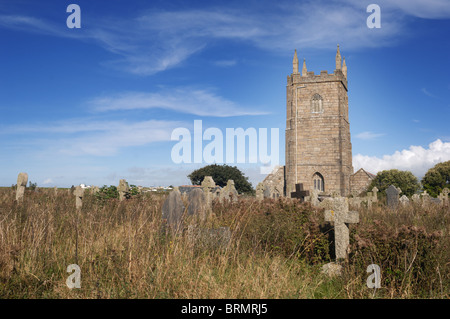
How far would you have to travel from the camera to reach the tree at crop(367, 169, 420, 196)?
32469 millimetres

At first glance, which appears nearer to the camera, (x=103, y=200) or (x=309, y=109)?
(x=103, y=200)

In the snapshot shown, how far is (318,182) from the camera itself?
3859 centimetres

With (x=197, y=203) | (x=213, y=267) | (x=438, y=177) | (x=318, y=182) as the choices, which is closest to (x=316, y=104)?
(x=318, y=182)

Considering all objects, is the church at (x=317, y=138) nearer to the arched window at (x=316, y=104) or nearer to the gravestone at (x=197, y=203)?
the arched window at (x=316, y=104)

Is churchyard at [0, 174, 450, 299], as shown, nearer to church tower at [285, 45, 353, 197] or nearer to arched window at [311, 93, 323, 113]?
church tower at [285, 45, 353, 197]

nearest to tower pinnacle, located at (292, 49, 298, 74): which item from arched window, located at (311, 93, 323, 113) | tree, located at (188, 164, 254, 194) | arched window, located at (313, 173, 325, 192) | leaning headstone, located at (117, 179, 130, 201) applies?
arched window, located at (311, 93, 323, 113)

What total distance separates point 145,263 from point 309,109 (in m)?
37.6

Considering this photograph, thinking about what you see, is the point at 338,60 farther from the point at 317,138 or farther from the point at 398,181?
the point at 398,181

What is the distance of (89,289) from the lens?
3.92 metres

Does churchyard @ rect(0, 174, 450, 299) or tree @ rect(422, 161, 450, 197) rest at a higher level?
tree @ rect(422, 161, 450, 197)

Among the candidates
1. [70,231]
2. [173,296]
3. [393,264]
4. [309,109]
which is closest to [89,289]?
[173,296]

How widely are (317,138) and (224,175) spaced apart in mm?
19886

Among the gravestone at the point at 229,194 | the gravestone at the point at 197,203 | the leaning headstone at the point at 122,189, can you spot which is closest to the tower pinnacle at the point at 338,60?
the gravestone at the point at 229,194

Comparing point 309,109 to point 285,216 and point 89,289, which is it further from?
point 89,289
